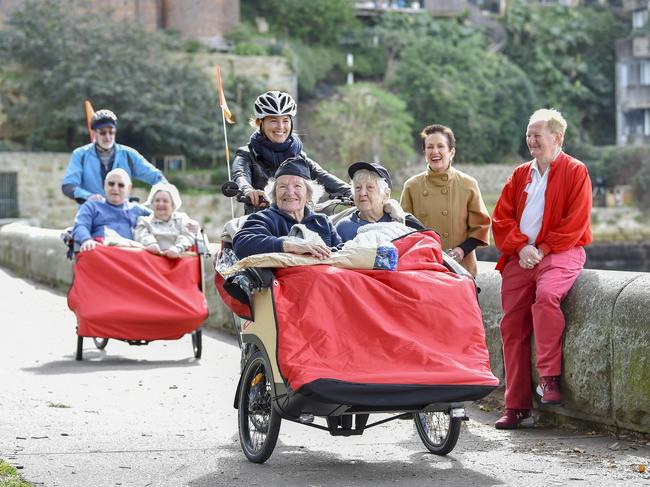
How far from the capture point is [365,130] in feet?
241

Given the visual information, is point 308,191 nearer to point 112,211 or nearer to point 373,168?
point 373,168

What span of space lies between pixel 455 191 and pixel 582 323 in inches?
61.2

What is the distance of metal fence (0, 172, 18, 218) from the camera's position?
213 feet

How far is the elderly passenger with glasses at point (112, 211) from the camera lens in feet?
40.7

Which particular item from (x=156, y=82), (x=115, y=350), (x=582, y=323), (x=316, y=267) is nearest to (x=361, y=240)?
(x=316, y=267)

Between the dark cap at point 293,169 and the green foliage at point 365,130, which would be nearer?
the dark cap at point 293,169

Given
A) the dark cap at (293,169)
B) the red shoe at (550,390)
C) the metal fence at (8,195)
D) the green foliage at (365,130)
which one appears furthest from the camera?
the green foliage at (365,130)

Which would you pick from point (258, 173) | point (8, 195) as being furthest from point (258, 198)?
point (8, 195)

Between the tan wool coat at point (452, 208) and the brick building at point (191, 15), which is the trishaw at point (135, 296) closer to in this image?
the tan wool coat at point (452, 208)

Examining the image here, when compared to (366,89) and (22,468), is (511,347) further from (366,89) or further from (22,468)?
(366,89)

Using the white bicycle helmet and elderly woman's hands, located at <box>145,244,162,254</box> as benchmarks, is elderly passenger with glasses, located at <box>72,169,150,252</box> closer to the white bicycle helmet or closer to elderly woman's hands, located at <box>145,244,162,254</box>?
elderly woman's hands, located at <box>145,244,162,254</box>

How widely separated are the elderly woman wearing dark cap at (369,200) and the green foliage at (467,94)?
70415 mm

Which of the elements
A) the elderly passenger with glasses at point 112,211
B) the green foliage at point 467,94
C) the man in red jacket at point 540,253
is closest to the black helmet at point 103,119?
the elderly passenger with glasses at point 112,211

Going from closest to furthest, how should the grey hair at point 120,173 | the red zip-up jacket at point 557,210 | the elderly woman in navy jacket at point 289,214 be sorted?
the elderly woman in navy jacket at point 289,214 < the red zip-up jacket at point 557,210 < the grey hair at point 120,173
